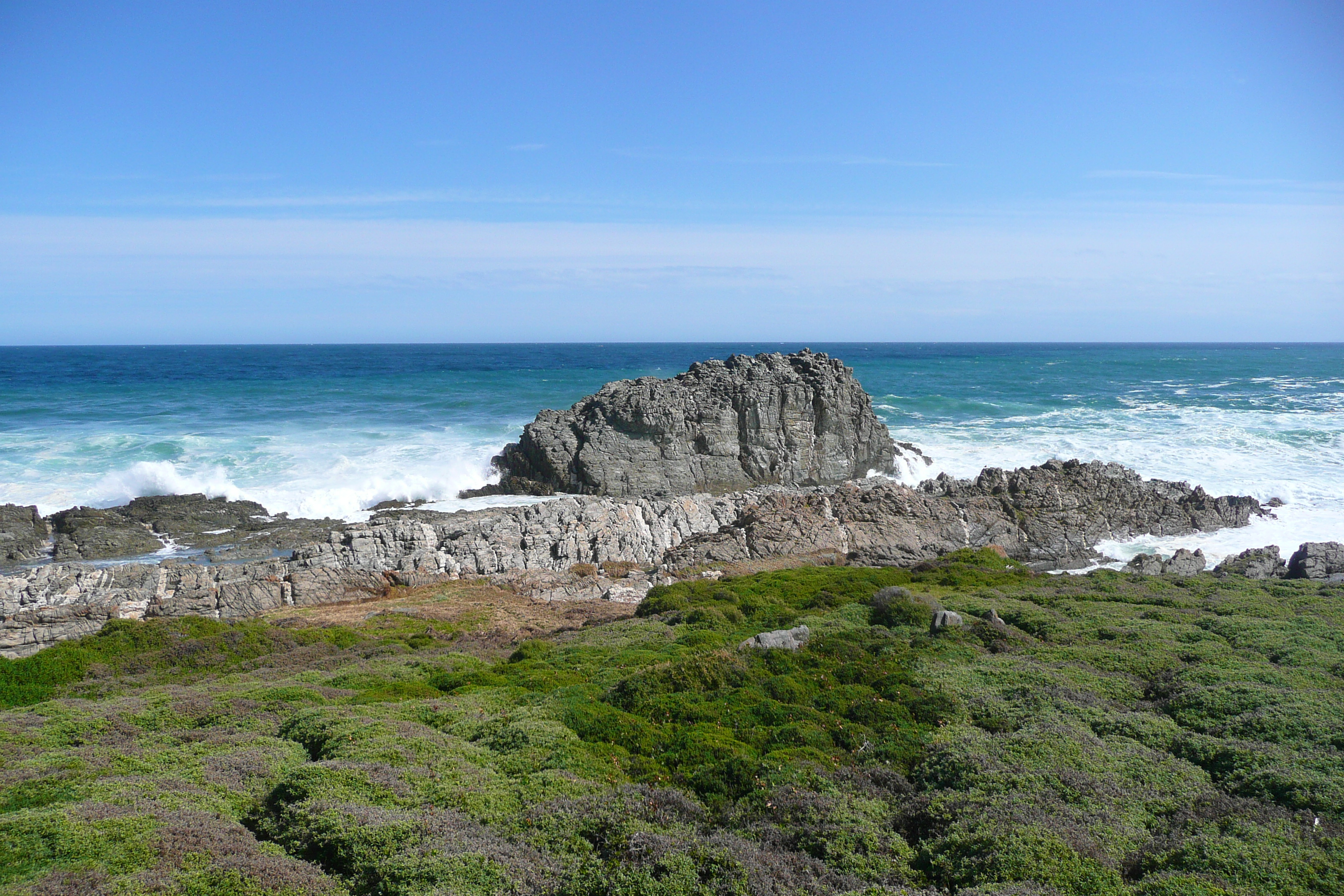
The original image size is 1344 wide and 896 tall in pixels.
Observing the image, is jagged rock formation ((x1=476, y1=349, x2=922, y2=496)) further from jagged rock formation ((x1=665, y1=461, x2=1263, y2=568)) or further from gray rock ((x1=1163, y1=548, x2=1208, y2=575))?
gray rock ((x1=1163, y1=548, x2=1208, y2=575))

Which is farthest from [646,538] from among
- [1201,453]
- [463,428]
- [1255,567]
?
[1201,453]

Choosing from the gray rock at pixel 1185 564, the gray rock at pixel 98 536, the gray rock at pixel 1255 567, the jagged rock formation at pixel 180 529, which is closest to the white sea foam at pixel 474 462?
the jagged rock formation at pixel 180 529

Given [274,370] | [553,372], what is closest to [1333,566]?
[553,372]

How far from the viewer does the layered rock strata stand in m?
21.9

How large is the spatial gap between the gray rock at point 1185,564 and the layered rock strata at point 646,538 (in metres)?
3.38

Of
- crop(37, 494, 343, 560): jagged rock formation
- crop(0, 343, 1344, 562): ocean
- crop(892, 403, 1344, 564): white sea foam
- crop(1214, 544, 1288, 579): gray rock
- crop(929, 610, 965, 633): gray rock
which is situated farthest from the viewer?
crop(0, 343, 1344, 562): ocean

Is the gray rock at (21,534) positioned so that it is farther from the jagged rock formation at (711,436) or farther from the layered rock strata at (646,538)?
the jagged rock formation at (711,436)

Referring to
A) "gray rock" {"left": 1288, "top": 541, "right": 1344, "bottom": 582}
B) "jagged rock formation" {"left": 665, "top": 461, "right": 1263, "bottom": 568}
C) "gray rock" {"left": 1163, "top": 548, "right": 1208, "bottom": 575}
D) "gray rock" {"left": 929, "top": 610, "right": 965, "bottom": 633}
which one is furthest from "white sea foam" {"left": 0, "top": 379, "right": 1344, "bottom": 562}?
"gray rock" {"left": 929, "top": 610, "right": 965, "bottom": 633}

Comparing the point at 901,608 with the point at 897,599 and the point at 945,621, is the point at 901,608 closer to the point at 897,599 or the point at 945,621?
the point at 897,599

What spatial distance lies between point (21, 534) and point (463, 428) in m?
27.8

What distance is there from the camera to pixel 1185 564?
25.3m

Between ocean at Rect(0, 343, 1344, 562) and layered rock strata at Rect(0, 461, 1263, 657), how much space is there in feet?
10.2

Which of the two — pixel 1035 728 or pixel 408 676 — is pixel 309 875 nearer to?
pixel 408 676

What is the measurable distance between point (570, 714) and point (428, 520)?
72.9 feet
